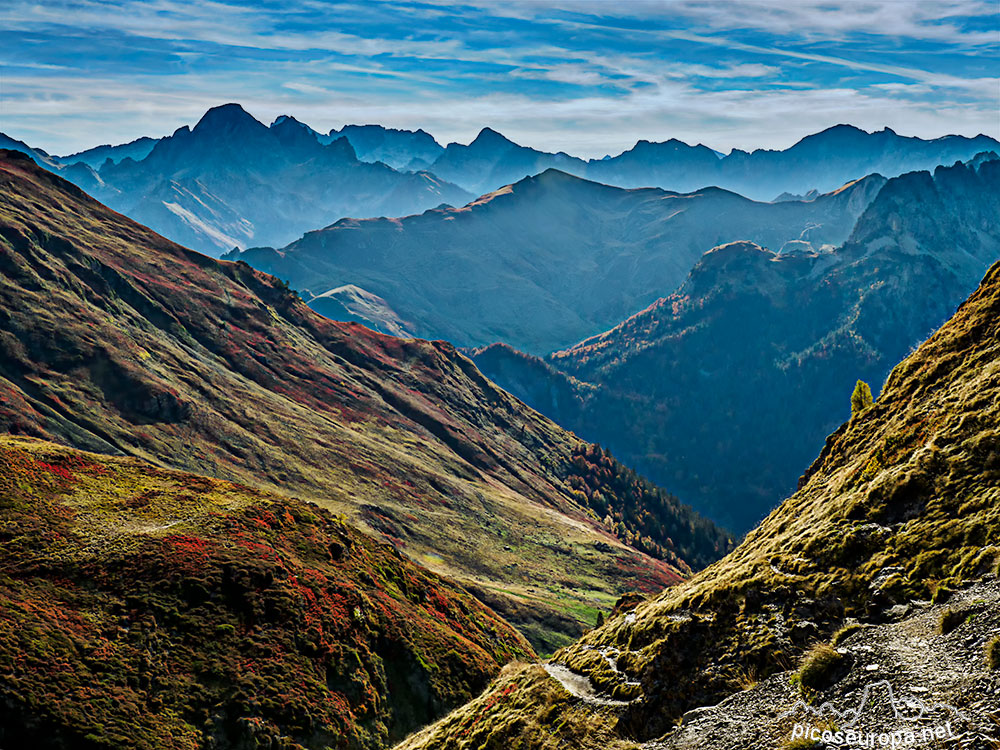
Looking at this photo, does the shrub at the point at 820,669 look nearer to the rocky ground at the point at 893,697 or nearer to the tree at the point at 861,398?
the rocky ground at the point at 893,697

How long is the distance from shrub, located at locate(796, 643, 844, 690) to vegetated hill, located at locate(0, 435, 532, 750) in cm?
3186

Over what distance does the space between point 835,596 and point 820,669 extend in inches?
152

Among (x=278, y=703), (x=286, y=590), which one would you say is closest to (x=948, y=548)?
(x=278, y=703)

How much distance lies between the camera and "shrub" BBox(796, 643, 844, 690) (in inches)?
837

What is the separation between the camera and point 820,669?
70.1ft

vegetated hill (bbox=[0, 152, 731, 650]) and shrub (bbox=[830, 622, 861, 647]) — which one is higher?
shrub (bbox=[830, 622, 861, 647])

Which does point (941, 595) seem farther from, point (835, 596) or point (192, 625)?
point (192, 625)

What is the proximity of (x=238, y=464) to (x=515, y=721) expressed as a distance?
139 meters

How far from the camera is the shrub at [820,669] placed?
21.3 metres

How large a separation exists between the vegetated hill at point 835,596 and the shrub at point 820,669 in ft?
0.18

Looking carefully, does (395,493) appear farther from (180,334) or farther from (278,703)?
(278,703)

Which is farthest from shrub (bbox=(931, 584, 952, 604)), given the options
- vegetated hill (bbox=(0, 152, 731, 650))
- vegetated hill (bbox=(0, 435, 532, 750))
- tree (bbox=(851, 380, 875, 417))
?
vegetated hill (bbox=(0, 152, 731, 650))
